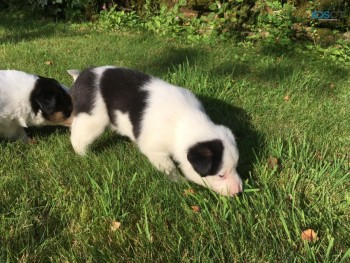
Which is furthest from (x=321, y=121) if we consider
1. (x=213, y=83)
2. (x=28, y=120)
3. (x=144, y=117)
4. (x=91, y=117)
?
(x=28, y=120)

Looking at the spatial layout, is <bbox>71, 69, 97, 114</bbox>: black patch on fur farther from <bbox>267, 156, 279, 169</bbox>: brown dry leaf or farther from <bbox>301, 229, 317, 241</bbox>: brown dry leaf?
<bbox>301, 229, 317, 241</bbox>: brown dry leaf

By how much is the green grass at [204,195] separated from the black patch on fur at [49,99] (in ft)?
1.12

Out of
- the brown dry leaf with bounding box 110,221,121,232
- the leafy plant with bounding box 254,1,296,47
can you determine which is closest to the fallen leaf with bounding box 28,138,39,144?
the brown dry leaf with bounding box 110,221,121,232

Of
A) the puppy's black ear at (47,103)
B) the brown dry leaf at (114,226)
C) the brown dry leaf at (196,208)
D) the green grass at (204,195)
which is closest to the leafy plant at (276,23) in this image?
the green grass at (204,195)

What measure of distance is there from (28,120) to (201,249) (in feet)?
9.17

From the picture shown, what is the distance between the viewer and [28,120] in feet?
14.6

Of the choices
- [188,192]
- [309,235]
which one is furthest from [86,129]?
[309,235]

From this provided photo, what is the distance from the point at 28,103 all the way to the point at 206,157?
92.9 inches

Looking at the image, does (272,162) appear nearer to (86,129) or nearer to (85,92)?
(86,129)

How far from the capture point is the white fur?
14.0ft

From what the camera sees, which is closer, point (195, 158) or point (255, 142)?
point (195, 158)

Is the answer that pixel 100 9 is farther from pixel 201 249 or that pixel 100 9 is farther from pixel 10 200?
pixel 201 249

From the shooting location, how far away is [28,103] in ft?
14.2

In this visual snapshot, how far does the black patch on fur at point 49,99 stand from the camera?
13.9 ft
